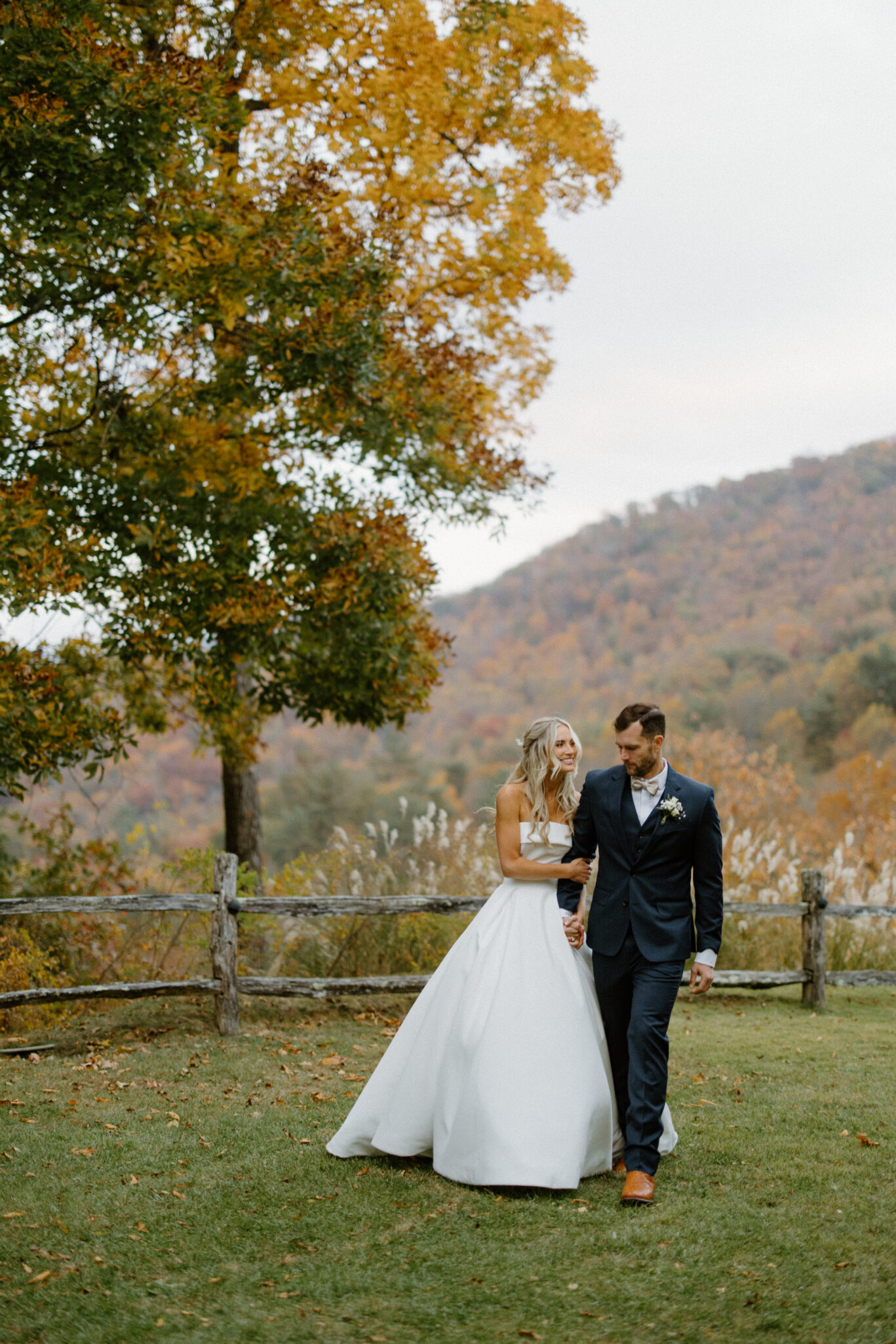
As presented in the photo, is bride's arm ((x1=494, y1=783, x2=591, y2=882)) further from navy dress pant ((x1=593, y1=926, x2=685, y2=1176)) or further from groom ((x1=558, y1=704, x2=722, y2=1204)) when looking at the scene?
navy dress pant ((x1=593, y1=926, x2=685, y2=1176))

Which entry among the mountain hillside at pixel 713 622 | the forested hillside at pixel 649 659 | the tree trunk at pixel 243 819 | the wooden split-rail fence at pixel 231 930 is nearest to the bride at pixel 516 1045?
the wooden split-rail fence at pixel 231 930

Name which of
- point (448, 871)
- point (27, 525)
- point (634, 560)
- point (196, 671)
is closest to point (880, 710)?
point (634, 560)

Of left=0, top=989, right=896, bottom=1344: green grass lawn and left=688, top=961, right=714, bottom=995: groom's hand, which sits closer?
left=0, top=989, right=896, bottom=1344: green grass lawn

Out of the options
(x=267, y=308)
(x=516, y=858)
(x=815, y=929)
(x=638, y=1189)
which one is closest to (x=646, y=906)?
(x=516, y=858)

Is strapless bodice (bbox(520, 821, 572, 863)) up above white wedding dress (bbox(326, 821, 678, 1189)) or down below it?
above

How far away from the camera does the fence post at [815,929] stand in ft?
30.2

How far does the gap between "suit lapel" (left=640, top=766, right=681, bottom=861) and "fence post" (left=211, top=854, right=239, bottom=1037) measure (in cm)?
415

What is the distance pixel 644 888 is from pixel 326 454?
621cm

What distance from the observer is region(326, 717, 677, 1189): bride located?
4.39 meters

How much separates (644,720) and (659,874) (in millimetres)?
624

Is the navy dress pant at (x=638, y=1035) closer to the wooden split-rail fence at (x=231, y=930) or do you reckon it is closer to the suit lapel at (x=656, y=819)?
the suit lapel at (x=656, y=819)

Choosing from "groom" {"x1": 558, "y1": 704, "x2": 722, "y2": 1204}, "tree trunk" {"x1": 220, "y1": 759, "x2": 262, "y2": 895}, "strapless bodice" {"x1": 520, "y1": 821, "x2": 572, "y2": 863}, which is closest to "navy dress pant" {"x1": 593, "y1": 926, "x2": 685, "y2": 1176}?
"groom" {"x1": 558, "y1": 704, "x2": 722, "y2": 1204}

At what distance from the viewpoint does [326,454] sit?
9.84 meters

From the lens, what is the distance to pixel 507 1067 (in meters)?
4.45
